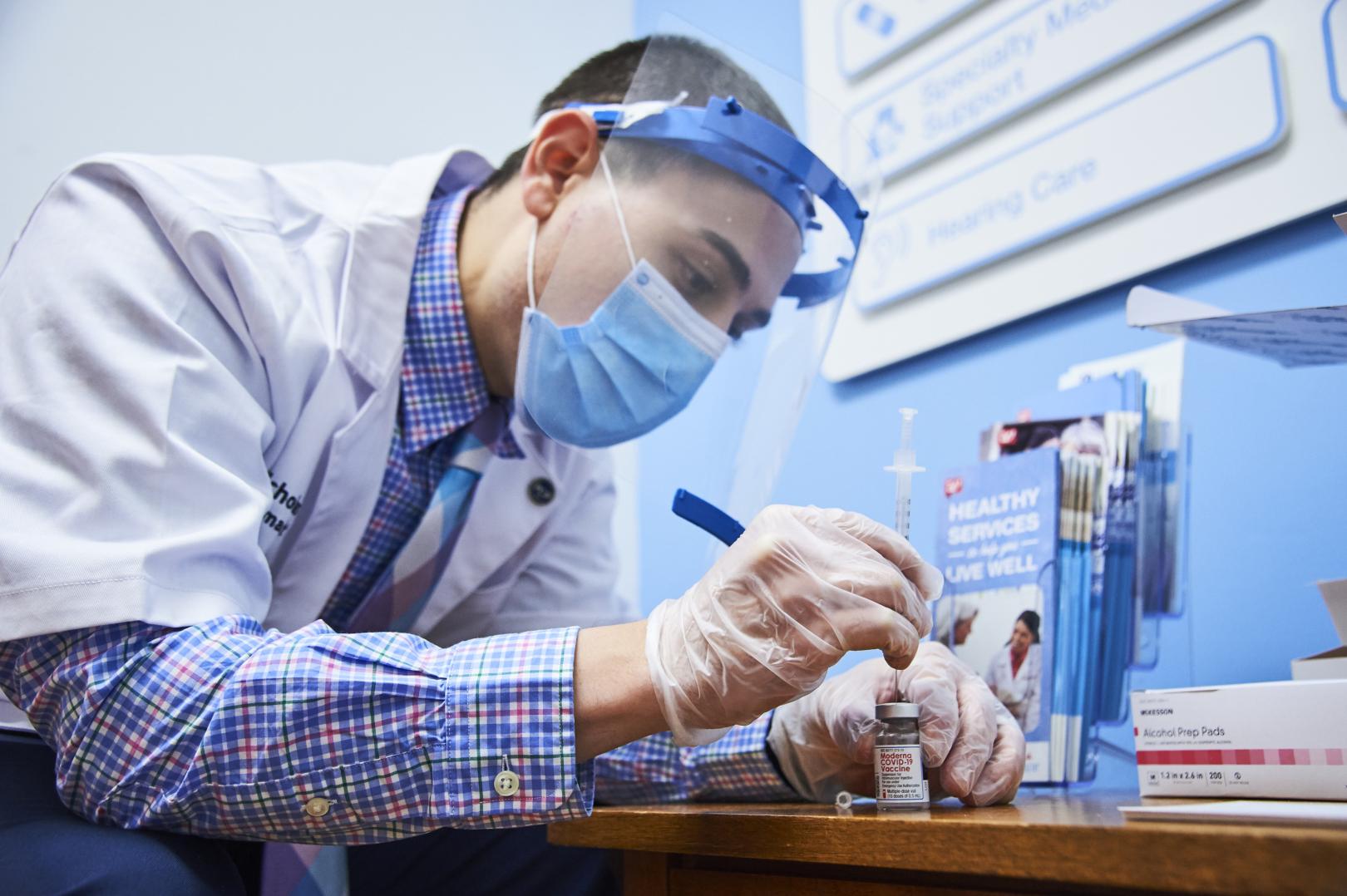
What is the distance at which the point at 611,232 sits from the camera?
99 centimetres

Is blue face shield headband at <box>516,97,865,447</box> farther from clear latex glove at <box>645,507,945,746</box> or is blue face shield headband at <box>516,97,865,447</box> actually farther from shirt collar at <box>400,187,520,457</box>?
clear latex glove at <box>645,507,945,746</box>

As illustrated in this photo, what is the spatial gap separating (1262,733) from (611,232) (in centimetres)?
66

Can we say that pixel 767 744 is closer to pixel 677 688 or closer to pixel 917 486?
pixel 677 688

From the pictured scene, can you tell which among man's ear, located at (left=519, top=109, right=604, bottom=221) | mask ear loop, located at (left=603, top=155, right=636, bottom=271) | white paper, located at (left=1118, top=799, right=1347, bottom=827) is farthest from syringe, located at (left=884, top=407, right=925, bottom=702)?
man's ear, located at (left=519, top=109, right=604, bottom=221)

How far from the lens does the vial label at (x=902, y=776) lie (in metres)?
0.66

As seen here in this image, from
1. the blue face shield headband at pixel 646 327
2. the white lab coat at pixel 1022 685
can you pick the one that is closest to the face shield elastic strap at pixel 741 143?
the blue face shield headband at pixel 646 327

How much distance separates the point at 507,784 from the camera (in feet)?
2.12

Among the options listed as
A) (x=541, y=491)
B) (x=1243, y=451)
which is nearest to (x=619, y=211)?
(x=541, y=491)

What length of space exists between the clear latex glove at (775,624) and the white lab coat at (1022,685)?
292 millimetres

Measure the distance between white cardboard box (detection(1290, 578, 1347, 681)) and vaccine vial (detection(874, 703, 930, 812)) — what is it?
0.28 m

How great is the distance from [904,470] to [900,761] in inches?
7.4

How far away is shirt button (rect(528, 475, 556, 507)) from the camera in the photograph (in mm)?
1215

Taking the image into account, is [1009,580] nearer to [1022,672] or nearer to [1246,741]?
[1022,672]

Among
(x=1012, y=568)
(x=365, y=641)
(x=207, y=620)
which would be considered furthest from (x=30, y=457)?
(x=1012, y=568)
